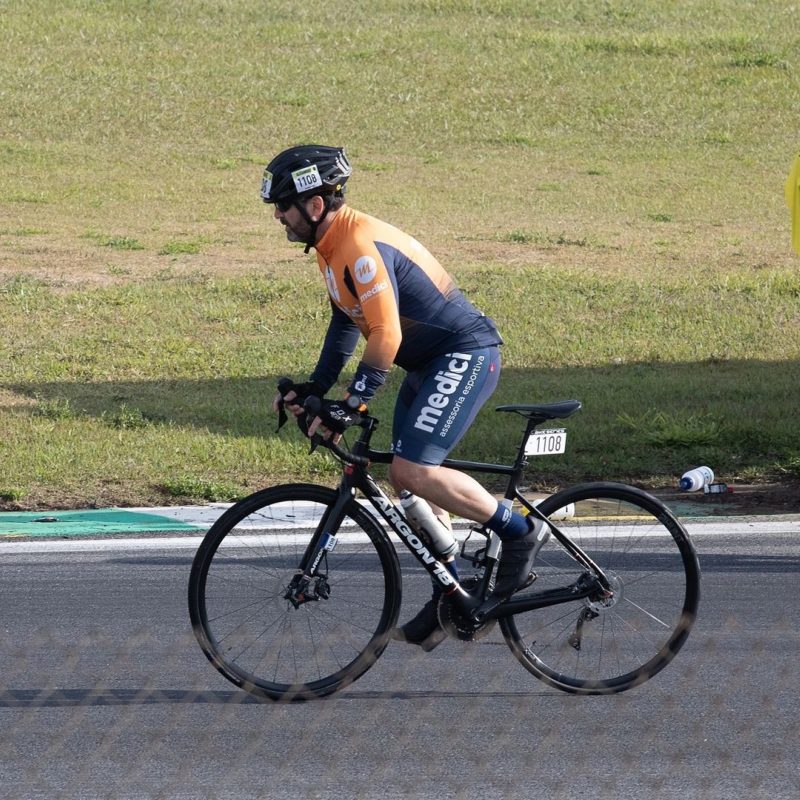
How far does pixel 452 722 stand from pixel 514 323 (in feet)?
34.5

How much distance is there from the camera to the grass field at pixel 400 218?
11117mm

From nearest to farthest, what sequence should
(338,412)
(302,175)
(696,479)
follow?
(338,412) < (302,175) < (696,479)

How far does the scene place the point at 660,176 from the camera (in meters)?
27.8

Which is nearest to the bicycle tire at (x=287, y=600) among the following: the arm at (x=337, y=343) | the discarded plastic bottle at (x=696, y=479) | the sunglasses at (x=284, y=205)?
the arm at (x=337, y=343)

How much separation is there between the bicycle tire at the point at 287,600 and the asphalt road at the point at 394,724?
5.9 inches

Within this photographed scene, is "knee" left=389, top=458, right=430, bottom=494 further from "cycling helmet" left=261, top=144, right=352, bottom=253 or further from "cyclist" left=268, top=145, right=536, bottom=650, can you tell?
"cycling helmet" left=261, top=144, right=352, bottom=253

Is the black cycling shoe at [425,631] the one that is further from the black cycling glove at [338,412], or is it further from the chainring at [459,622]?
the black cycling glove at [338,412]

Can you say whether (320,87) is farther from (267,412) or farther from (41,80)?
(267,412)

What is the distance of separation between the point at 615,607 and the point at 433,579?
0.79 meters

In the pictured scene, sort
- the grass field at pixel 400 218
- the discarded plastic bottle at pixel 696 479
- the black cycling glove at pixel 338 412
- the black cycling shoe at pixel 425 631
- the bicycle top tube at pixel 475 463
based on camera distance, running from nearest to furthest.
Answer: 1. the black cycling glove at pixel 338 412
2. the bicycle top tube at pixel 475 463
3. the black cycling shoe at pixel 425 631
4. the discarded plastic bottle at pixel 696 479
5. the grass field at pixel 400 218

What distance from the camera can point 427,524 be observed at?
5645mm

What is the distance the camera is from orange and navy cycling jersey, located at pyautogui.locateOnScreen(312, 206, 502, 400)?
5.37 metres

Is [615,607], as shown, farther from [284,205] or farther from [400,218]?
[400,218]

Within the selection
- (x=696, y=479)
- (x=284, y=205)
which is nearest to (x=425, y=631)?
(x=284, y=205)
